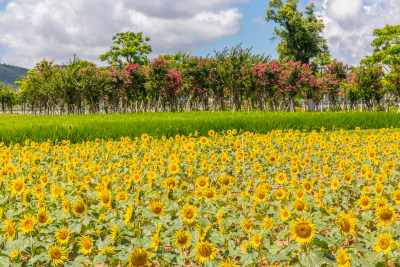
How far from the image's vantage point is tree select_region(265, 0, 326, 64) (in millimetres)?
40719

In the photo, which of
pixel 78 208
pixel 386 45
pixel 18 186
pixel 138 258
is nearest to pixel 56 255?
pixel 78 208

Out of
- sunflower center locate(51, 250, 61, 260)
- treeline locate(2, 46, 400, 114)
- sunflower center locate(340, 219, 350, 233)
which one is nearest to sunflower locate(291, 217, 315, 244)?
sunflower center locate(340, 219, 350, 233)

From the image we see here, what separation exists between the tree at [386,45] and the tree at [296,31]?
7312 mm

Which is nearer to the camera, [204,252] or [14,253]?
[204,252]

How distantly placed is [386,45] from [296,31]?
35.7ft

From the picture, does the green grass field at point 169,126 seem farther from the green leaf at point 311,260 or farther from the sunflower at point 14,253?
the sunflower at point 14,253

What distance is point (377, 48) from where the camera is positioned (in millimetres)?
36781

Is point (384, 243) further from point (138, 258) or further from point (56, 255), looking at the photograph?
point (56, 255)

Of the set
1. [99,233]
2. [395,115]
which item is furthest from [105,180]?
[395,115]

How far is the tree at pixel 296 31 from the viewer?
4072cm

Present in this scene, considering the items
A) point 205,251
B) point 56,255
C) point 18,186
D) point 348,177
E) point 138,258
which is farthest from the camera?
point 348,177

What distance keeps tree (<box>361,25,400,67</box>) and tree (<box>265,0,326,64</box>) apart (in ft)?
24.0

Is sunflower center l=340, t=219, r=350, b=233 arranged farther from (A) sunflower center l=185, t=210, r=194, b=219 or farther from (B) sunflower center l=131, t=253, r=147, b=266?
(B) sunflower center l=131, t=253, r=147, b=266

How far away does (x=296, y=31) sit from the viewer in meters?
41.2
